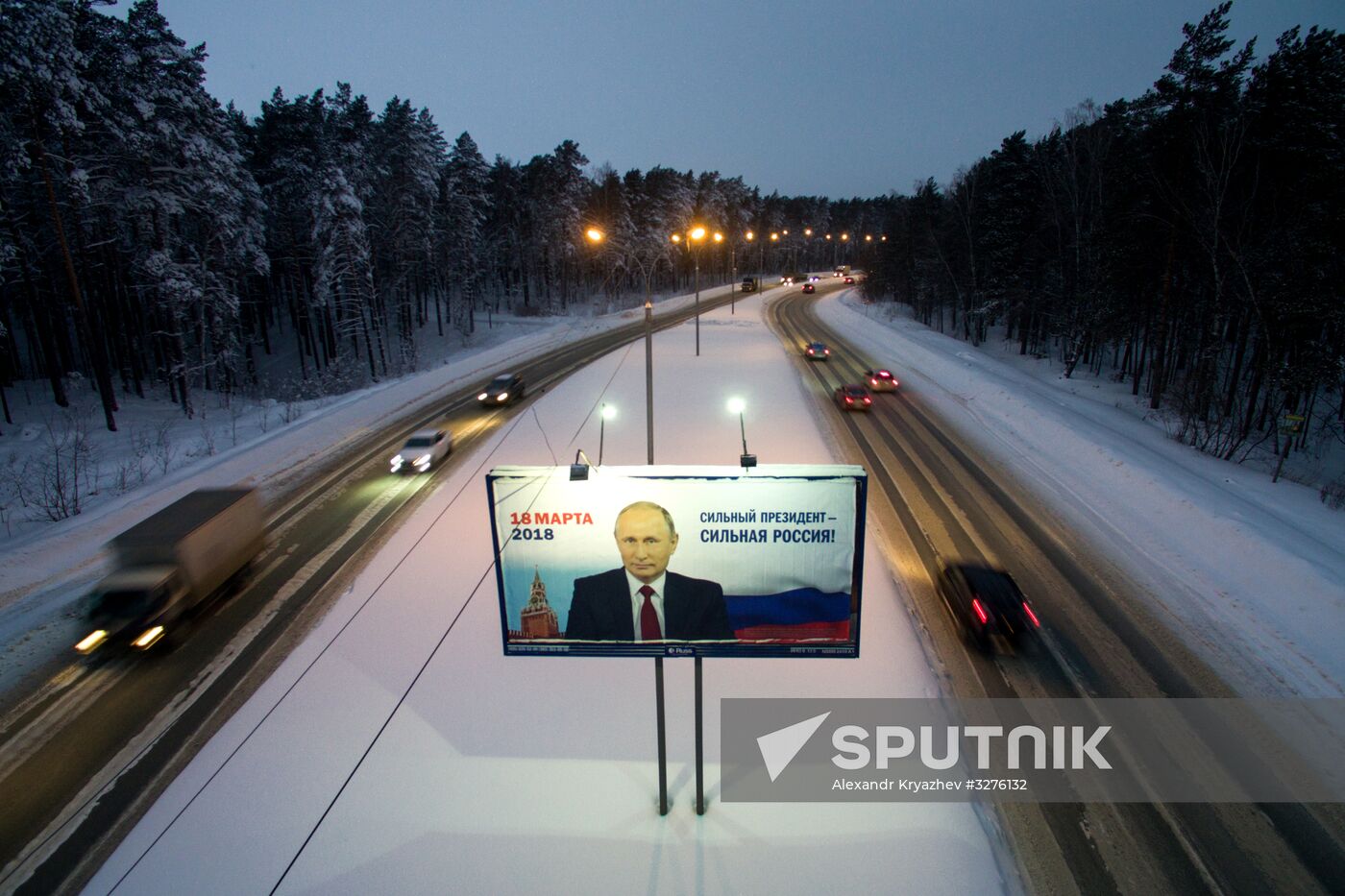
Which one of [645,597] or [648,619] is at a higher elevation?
[645,597]

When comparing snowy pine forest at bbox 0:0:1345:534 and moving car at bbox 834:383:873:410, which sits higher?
snowy pine forest at bbox 0:0:1345:534

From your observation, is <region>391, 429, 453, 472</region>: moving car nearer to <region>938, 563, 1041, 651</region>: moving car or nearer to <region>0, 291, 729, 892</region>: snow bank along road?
<region>0, 291, 729, 892</region>: snow bank along road

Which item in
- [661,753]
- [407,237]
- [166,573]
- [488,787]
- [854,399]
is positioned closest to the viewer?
[661,753]

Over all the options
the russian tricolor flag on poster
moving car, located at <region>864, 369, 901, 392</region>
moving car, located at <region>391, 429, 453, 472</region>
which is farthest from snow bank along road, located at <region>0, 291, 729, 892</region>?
moving car, located at <region>864, 369, 901, 392</region>

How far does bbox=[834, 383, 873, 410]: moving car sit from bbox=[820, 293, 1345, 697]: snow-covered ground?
3.88 metres

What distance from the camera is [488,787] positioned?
921 centimetres

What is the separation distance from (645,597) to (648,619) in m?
0.30

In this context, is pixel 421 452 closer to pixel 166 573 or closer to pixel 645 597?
pixel 166 573

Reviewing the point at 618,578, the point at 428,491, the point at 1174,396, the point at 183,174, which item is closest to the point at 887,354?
the point at 1174,396

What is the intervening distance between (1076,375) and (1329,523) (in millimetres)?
30815

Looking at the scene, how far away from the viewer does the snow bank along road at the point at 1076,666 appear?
766 cm

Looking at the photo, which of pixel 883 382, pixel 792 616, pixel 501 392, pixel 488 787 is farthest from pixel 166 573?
pixel 883 382

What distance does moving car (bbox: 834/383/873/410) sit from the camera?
94.9 feet

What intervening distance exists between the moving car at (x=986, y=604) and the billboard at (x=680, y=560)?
240 inches
